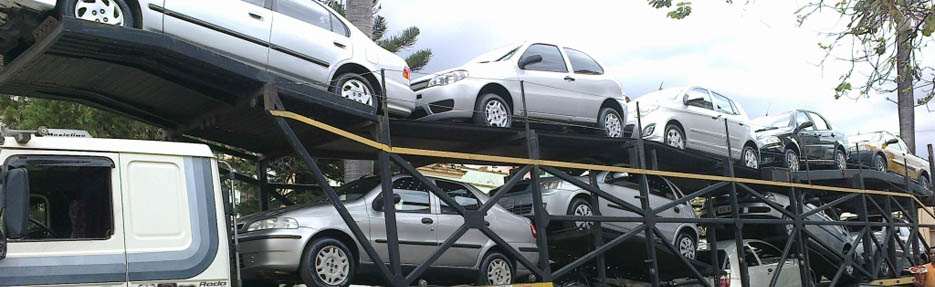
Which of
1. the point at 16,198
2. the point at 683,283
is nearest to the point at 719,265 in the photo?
the point at 683,283

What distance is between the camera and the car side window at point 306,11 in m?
7.18

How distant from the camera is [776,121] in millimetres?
15102

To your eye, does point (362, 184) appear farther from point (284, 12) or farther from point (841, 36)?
point (841, 36)

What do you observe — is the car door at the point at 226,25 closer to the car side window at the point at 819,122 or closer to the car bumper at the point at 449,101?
the car bumper at the point at 449,101

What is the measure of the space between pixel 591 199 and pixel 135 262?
5594 millimetres

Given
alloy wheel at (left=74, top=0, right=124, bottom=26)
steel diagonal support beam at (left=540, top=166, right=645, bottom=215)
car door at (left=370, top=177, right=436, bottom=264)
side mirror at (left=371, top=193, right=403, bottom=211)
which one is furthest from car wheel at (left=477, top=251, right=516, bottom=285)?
alloy wheel at (left=74, top=0, right=124, bottom=26)

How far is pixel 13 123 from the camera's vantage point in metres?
11.9

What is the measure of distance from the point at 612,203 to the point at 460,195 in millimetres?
2594

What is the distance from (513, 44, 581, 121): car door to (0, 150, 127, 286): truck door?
16.0 feet

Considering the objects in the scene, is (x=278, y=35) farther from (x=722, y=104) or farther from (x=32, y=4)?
(x=722, y=104)

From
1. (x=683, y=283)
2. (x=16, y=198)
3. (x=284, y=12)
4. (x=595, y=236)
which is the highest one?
(x=284, y=12)

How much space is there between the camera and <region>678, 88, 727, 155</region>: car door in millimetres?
11773

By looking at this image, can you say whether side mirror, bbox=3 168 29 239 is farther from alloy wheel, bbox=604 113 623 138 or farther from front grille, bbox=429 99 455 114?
alloy wheel, bbox=604 113 623 138

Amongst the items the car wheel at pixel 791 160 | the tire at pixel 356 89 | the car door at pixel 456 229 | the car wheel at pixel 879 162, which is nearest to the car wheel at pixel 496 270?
the car door at pixel 456 229
